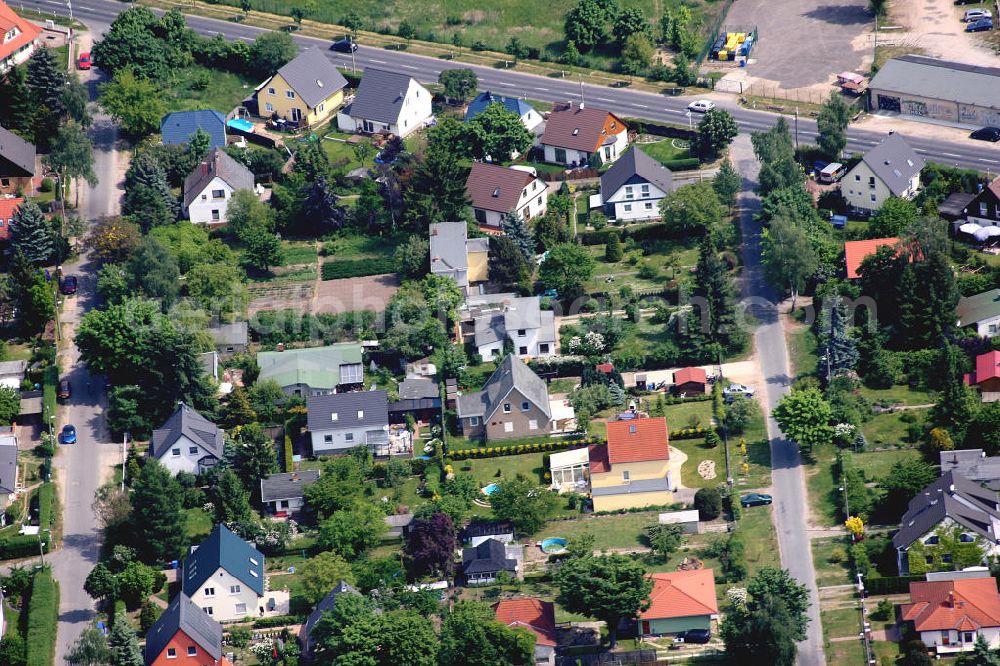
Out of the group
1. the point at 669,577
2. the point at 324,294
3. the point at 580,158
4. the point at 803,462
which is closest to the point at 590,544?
the point at 669,577

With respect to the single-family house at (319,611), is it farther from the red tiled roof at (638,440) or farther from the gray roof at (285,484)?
the red tiled roof at (638,440)

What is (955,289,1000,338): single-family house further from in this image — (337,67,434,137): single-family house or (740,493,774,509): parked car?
(337,67,434,137): single-family house

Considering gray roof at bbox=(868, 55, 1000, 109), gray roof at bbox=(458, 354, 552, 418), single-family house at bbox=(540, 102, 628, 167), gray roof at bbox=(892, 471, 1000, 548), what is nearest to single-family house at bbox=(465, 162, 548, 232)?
single-family house at bbox=(540, 102, 628, 167)

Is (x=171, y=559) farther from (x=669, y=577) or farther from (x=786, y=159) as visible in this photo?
(x=786, y=159)

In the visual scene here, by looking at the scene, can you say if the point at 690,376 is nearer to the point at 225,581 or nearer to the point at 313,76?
the point at 225,581

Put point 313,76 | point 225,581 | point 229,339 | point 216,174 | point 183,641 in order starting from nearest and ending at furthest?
point 183,641
point 225,581
point 229,339
point 216,174
point 313,76

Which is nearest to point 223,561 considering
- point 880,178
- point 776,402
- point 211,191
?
point 776,402

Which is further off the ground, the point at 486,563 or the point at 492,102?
the point at 492,102
